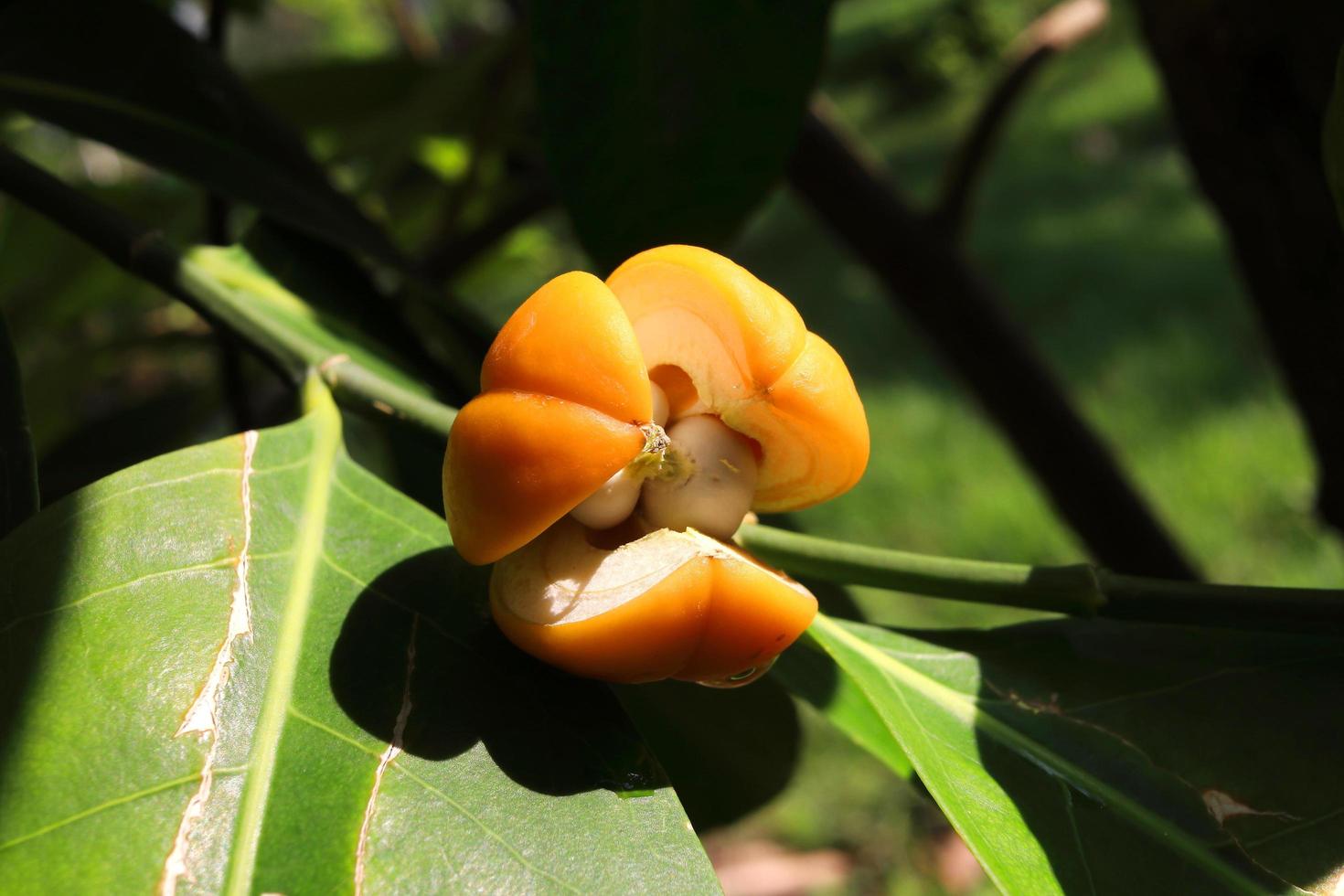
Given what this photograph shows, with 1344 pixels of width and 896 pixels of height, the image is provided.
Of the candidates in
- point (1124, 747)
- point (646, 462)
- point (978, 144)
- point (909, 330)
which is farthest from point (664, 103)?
point (909, 330)

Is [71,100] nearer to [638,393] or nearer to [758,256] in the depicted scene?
[638,393]

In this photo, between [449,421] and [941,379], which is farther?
[941,379]

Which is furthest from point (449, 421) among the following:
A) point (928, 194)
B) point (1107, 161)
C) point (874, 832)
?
point (1107, 161)

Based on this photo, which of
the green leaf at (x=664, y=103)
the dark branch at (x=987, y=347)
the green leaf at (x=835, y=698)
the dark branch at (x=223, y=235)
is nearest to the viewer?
the green leaf at (x=835, y=698)

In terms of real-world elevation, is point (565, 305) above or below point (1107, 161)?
above

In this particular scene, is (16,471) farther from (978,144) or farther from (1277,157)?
(978,144)

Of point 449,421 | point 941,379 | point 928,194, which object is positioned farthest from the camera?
point 928,194

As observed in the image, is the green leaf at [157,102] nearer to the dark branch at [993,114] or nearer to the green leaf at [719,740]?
the green leaf at [719,740]

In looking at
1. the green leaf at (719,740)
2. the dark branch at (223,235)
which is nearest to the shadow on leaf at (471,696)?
the green leaf at (719,740)

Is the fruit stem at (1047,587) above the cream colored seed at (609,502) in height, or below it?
below
